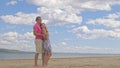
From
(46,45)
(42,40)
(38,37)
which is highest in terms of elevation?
(38,37)

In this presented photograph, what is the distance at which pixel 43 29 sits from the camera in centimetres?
1611

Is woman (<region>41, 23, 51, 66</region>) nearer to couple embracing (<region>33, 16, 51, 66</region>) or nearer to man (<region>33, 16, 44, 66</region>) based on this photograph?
couple embracing (<region>33, 16, 51, 66</region>)

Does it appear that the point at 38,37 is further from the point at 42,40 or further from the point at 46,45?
the point at 46,45

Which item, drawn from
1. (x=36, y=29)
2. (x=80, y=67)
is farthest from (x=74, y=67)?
(x=36, y=29)

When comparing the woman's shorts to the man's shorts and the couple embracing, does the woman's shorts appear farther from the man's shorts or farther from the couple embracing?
the man's shorts

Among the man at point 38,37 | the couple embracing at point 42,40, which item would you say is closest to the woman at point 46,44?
the couple embracing at point 42,40

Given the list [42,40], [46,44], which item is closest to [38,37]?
[42,40]

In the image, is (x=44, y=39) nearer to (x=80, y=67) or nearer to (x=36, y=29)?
(x=36, y=29)

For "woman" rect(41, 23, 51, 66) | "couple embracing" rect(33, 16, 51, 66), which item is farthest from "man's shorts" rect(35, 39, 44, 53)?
"woman" rect(41, 23, 51, 66)

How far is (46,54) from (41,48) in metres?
0.34

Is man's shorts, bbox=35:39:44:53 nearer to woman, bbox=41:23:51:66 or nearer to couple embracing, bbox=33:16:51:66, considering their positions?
couple embracing, bbox=33:16:51:66

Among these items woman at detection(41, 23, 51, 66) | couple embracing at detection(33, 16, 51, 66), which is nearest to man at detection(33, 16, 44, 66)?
couple embracing at detection(33, 16, 51, 66)

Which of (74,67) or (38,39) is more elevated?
(38,39)

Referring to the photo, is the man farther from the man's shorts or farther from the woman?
the woman
